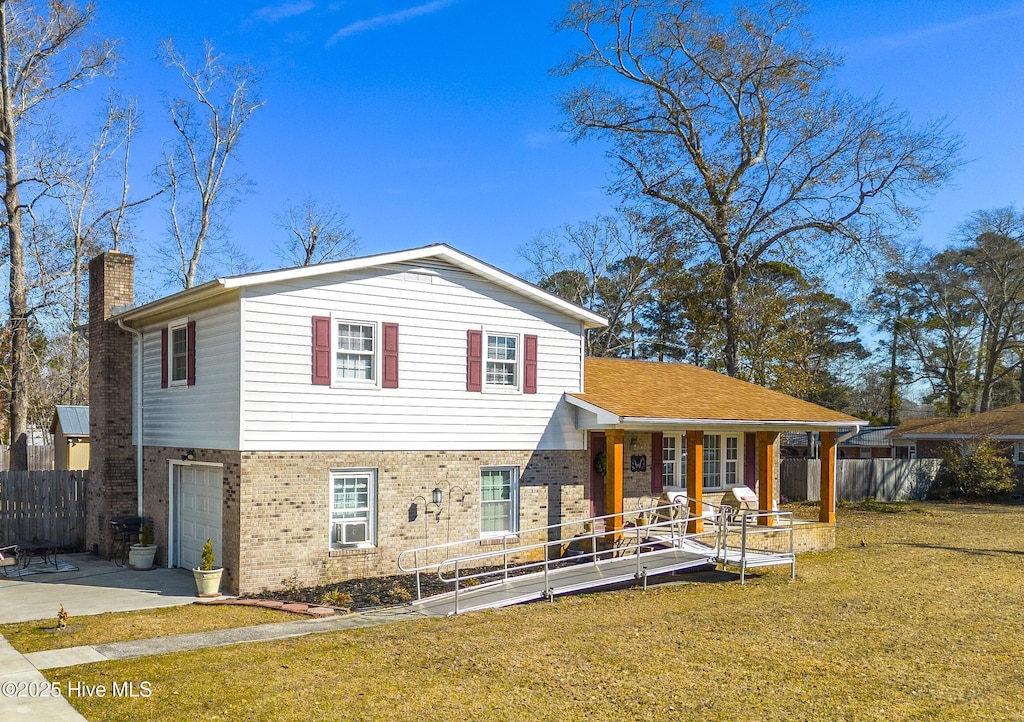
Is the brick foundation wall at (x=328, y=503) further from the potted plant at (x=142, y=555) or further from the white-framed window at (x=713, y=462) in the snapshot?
the white-framed window at (x=713, y=462)

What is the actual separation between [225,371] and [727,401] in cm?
1229

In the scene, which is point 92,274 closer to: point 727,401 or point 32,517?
point 32,517

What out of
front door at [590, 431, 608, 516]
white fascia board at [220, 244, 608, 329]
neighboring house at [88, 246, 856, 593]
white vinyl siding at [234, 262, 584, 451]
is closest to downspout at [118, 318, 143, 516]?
neighboring house at [88, 246, 856, 593]

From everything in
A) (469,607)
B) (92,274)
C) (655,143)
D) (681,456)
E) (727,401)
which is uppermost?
(655,143)

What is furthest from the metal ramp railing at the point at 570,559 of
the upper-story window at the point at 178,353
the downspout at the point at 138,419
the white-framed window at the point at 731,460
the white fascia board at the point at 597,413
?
the downspout at the point at 138,419

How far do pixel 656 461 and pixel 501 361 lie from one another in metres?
5.18

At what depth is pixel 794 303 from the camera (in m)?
40.2

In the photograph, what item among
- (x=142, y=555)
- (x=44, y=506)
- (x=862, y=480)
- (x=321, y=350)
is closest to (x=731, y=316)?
(x=862, y=480)

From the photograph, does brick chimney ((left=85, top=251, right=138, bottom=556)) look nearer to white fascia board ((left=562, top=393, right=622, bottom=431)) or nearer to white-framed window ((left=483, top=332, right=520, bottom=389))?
white-framed window ((left=483, top=332, right=520, bottom=389))

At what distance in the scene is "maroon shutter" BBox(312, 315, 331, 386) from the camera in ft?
50.2

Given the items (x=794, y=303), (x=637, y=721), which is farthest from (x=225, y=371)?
(x=794, y=303)

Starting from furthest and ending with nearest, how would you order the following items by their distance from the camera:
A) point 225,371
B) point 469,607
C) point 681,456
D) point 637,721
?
point 681,456 < point 225,371 < point 469,607 < point 637,721

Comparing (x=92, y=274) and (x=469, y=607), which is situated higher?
(x=92, y=274)

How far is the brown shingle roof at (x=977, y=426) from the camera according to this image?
121 feet
